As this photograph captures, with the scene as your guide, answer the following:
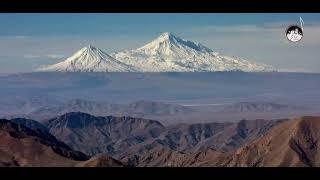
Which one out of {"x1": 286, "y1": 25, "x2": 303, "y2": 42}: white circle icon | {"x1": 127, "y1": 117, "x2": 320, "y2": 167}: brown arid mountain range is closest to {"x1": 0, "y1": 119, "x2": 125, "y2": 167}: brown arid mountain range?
A: {"x1": 127, "y1": 117, "x2": 320, "y2": 167}: brown arid mountain range

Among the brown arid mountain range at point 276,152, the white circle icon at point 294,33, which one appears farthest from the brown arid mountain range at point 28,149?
the white circle icon at point 294,33

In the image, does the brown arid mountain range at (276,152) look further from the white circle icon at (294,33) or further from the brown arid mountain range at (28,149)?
the white circle icon at (294,33)

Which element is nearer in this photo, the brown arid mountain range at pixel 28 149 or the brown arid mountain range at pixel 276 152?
the brown arid mountain range at pixel 28 149

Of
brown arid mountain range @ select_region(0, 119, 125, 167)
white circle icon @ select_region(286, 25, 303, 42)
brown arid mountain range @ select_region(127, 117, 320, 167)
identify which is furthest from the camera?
brown arid mountain range @ select_region(127, 117, 320, 167)
